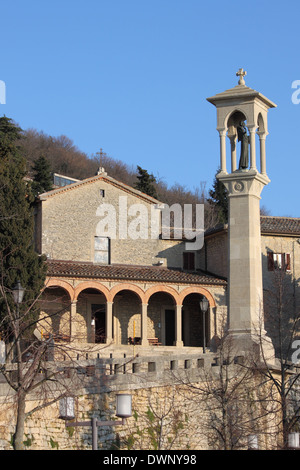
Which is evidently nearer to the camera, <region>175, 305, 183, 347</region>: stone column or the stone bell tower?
the stone bell tower

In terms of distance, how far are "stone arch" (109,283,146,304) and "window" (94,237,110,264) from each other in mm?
3482

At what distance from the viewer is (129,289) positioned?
48812 millimetres

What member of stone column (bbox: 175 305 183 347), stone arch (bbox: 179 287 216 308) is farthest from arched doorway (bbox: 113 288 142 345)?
stone arch (bbox: 179 287 216 308)

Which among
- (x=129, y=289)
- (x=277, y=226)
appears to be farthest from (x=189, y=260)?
(x=129, y=289)

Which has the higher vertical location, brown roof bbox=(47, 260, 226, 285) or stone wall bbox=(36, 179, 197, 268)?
stone wall bbox=(36, 179, 197, 268)

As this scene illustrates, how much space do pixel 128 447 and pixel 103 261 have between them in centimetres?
2687

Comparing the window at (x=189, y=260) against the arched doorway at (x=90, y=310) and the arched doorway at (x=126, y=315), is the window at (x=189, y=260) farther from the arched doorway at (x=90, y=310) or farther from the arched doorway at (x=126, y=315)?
the arched doorway at (x=90, y=310)

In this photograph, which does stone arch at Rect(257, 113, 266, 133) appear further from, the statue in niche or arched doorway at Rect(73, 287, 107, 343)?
arched doorway at Rect(73, 287, 107, 343)

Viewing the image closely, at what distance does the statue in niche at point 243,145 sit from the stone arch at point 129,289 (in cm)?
1762

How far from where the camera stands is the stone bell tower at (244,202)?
30.7 m

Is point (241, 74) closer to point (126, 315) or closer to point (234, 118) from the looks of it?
point (234, 118)

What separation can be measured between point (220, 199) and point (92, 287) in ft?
84.1

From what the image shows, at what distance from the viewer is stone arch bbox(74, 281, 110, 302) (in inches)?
1866

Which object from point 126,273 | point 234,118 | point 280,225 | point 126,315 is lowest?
point 126,315
